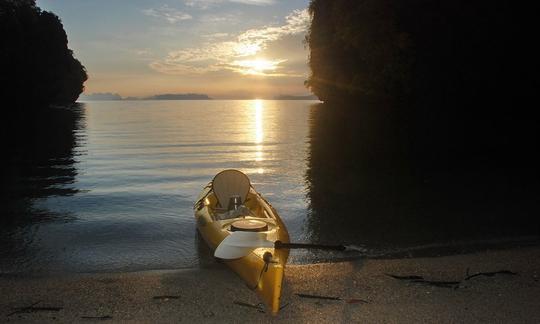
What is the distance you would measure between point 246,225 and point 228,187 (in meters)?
3.04

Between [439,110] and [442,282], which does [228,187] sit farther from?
[439,110]

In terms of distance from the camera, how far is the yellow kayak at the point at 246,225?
7328mm

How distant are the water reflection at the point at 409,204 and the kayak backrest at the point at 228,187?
240 centimetres

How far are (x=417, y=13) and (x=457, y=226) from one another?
3666 cm

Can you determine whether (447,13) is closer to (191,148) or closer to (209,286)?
(191,148)

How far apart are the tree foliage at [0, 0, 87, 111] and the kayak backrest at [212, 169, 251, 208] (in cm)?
6582

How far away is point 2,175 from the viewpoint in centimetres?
2236

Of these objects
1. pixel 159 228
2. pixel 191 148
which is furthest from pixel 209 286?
pixel 191 148

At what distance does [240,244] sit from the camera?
7.96 meters

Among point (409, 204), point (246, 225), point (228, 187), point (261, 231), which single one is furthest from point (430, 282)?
point (409, 204)

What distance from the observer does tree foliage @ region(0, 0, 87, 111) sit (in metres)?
67.2

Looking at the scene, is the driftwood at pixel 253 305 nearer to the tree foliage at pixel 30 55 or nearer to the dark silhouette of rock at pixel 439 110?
the dark silhouette of rock at pixel 439 110

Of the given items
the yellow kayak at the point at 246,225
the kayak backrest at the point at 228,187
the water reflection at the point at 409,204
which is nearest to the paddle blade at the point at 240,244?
the yellow kayak at the point at 246,225

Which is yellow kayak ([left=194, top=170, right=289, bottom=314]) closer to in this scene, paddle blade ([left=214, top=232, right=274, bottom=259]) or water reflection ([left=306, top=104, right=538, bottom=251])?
paddle blade ([left=214, top=232, right=274, bottom=259])
